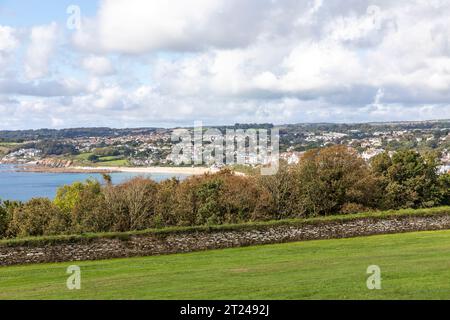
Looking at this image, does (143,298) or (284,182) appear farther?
(284,182)

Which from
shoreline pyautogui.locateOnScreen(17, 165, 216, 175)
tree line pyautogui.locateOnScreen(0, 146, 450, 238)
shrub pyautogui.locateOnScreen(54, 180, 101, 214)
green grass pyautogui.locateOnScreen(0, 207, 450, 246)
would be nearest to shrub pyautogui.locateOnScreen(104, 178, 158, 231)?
tree line pyautogui.locateOnScreen(0, 146, 450, 238)

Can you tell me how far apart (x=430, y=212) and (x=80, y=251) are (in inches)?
717

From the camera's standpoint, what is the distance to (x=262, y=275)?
13.5m

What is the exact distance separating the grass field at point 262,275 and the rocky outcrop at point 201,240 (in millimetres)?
937

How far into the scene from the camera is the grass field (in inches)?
419

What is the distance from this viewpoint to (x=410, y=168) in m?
38.7

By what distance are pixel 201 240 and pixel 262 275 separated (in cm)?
967

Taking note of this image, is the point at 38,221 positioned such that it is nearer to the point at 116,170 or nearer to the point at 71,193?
the point at 71,193

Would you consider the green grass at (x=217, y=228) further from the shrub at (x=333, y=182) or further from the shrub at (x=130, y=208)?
the shrub at (x=130, y=208)

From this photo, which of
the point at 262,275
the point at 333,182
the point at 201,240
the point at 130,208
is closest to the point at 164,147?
the point at 333,182

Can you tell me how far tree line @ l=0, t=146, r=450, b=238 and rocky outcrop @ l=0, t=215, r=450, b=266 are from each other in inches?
177

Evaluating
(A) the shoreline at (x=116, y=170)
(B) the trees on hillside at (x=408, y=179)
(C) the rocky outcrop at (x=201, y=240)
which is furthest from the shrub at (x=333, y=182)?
(A) the shoreline at (x=116, y=170)
